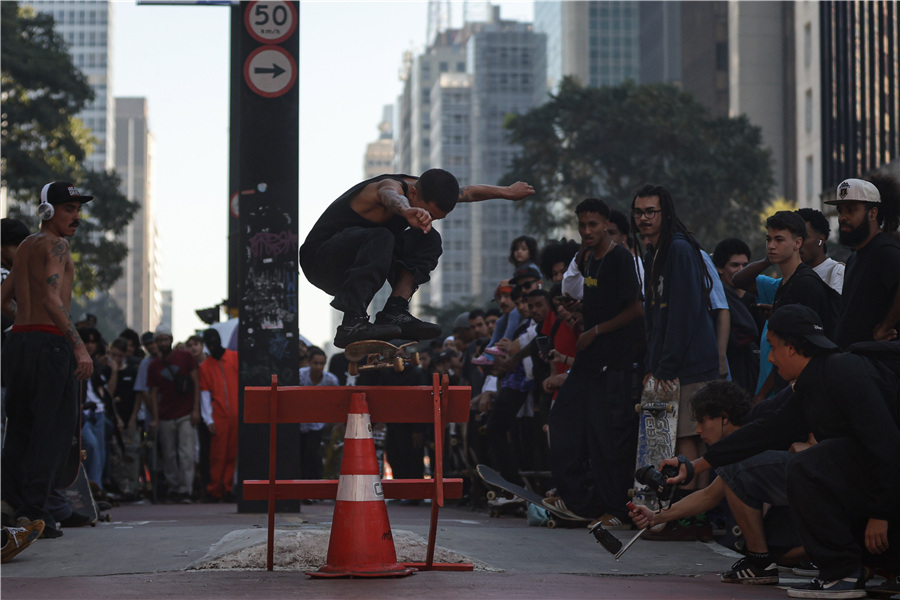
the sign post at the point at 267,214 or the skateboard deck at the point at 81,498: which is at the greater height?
the sign post at the point at 267,214

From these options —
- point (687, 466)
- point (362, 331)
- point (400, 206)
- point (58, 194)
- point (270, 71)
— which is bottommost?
point (687, 466)

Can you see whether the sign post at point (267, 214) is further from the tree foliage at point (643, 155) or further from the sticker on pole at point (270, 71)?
the tree foliage at point (643, 155)

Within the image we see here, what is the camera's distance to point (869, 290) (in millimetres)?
6012

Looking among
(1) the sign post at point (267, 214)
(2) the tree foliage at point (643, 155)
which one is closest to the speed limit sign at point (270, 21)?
(1) the sign post at point (267, 214)

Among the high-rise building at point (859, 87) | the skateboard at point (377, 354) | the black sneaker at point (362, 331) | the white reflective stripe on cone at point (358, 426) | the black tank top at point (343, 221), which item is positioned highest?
the high-rise building at point (859, 87)

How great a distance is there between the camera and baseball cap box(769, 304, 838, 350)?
5562 mm

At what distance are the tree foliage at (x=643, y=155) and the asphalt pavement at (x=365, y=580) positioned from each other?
118 ft

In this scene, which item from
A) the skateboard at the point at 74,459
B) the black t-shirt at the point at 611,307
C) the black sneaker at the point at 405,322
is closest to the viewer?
the black sneaker at the point at 405,322

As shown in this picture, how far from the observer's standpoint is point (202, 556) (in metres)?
6.51

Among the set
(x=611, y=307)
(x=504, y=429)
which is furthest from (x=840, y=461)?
(x=504, y=429)

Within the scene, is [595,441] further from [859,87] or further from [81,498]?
[859,87]

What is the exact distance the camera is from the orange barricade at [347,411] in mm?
5812

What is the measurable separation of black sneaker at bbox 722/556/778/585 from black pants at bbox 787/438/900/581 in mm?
508

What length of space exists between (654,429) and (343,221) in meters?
2.69
